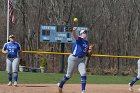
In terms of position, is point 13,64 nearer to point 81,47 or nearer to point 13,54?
point 13,54

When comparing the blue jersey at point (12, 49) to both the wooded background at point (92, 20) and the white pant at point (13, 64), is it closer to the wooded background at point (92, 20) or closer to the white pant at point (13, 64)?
the white pant at point (13, 64)

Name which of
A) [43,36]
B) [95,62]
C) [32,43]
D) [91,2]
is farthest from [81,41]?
[91,2]

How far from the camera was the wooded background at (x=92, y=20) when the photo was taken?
145ft

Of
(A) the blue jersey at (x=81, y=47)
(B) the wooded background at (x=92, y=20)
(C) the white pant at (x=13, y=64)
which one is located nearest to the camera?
(A) the blue jersey at (x=81, y=47)

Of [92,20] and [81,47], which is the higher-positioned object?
[92,20]

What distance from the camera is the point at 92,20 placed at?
45906 millimetres

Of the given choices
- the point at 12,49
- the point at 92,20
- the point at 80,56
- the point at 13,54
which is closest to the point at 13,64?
the point at 13,54

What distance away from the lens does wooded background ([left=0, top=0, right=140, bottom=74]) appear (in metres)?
44.2

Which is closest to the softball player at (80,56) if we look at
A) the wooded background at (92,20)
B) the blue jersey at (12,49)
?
the blue jersey at (12,49)

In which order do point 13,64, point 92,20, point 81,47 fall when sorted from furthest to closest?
point 92,20, point 13,64, point 81,47

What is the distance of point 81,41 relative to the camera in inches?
483

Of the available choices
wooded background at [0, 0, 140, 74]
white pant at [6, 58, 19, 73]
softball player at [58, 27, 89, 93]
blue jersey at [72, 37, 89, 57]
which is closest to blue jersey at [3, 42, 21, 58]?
white pant at [6, 58, 19, 73]

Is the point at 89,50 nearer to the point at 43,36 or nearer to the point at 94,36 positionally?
the point at 43,36

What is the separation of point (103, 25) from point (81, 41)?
34141 millimetres
